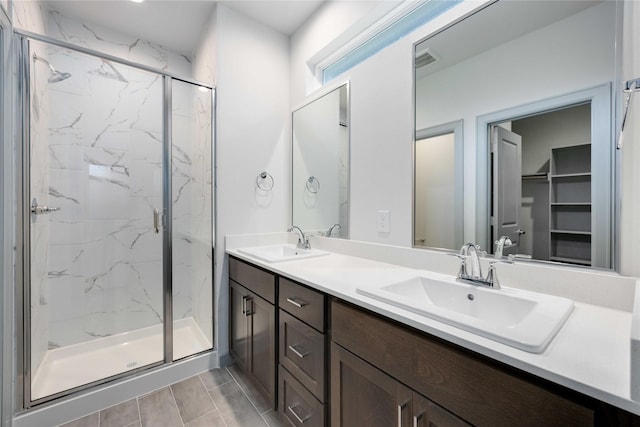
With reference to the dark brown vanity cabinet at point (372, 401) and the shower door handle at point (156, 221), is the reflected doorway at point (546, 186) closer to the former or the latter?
the dark brown vanity cabinet at point (372, 401)

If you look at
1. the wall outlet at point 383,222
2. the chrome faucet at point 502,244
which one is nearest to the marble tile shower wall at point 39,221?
the wall outlet at point 383,222

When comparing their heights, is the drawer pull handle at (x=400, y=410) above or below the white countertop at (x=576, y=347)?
below

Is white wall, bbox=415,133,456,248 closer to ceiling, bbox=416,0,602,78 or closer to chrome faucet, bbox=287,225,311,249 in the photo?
ceiling, bbox=416,0,602,78

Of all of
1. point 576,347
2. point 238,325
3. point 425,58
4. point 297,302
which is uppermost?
point 425,58

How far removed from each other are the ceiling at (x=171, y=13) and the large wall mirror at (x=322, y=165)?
0.68 metres

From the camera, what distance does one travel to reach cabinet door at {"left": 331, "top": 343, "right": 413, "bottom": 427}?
82 centimetres

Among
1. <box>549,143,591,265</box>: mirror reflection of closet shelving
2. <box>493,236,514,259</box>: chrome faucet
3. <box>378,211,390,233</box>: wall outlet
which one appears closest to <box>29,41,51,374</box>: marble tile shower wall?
<box>378,211,390,233</box>: wall outlet

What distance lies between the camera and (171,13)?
2115 millimetres

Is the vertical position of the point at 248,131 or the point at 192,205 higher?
the point at 248,131

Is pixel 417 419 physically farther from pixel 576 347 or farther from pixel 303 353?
pixel 303 353

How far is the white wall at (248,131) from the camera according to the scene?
6.64 ft

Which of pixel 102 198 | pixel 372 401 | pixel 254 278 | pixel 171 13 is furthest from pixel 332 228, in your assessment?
pixel 171 13

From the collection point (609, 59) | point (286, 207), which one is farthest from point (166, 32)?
point (609, 59)

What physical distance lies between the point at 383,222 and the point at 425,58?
0.89 metres
